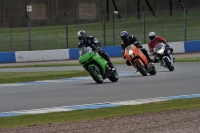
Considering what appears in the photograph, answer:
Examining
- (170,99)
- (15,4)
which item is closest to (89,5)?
(15,4)

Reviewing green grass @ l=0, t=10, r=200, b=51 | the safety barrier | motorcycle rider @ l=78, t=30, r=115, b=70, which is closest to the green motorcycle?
A: motorcycle rider @ l=78, t=30, r=115, b=70

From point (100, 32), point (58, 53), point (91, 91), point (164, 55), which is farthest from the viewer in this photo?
point (100, 32)

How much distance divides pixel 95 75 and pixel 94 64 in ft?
1.08

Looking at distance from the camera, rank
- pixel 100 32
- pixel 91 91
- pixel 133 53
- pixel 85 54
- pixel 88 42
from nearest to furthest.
Answer: 1. pixel 91 91
2. pixel 85 54
3. pixel 88 42
4. pixel 133 53
5. pixel 100 32

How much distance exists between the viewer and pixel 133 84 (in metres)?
18.2

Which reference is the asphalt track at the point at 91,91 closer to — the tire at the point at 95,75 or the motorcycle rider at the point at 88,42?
the tire at the point at 95,75

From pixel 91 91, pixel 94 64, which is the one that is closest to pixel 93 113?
pixel 91 91

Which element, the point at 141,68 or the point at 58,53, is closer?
the point at 141,68

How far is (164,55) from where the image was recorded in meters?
23.2

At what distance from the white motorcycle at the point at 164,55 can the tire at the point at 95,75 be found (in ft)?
14.7

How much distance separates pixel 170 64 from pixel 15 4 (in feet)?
93.1

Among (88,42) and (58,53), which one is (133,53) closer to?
(88,42)

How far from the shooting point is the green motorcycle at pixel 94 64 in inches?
735

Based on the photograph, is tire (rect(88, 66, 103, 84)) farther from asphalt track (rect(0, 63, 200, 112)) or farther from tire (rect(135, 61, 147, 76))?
tire (rect(135, 61, 147, 76))
